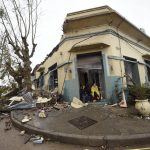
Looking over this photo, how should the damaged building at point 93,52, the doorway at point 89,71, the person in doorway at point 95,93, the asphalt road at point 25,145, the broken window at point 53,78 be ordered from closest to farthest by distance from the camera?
the asphalt road at point 25,145, the damaged building at point 93,52, the person in doorway at point 95,93, the doorway at point 89,71, the broken window at point 53,78

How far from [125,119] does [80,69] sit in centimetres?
462

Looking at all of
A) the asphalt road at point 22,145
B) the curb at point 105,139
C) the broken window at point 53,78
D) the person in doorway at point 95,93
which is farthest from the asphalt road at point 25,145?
the broken window at point 53,78

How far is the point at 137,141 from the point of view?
507cm

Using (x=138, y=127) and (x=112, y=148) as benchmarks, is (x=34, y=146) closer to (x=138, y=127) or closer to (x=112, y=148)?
(x=112, y=148)

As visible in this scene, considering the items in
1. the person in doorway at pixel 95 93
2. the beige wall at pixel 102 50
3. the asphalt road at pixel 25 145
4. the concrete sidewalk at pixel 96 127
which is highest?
the beige wall at pixel 102 50

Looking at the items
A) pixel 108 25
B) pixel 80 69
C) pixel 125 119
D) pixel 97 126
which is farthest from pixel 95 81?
pixel 97 126

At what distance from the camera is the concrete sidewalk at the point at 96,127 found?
16.7 feet

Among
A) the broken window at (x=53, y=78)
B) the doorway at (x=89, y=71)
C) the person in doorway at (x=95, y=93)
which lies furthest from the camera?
the broken window at (x=53, y=78)

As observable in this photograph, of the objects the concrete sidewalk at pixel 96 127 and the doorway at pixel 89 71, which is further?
the doorway at pixel 89 71

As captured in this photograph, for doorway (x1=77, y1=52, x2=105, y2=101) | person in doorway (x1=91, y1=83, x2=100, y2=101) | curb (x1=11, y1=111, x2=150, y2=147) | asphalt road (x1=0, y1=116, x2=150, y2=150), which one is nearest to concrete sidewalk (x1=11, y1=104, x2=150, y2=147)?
curb (x1=11, y1=111, x2=150, y2=147)

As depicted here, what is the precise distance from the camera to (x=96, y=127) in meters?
6.02

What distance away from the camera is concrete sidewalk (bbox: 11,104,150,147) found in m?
5.10

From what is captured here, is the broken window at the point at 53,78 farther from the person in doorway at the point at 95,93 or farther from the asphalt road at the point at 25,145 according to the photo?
the asphalt road at the point at 25,145

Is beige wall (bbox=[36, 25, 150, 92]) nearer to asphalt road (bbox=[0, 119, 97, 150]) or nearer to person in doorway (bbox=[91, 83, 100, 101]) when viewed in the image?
person in doorway (bbox=[91, 83, 100, 101])
